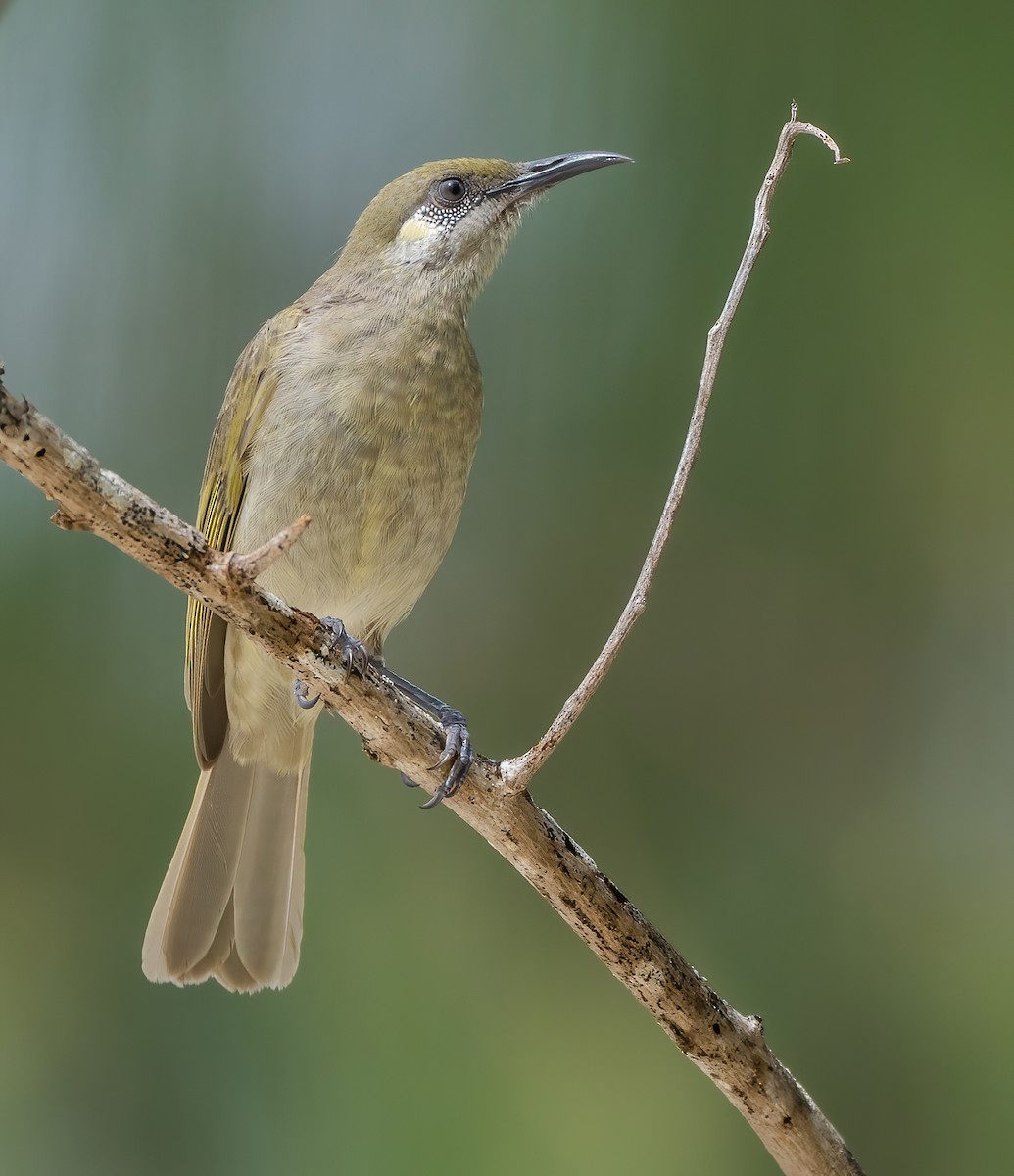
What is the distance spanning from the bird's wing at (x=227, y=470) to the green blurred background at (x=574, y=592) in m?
0.82

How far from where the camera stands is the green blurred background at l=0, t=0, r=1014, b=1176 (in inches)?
101

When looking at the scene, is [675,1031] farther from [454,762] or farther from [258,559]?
[258,559]

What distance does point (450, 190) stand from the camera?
201 centimetres

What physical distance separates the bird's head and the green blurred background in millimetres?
600

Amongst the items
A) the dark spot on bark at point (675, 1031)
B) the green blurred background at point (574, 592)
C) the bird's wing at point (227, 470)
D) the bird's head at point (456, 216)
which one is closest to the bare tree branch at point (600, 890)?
the dark spot on bark at point (675, 1031)

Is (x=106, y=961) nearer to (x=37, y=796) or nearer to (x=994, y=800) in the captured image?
(x=37, y=796)

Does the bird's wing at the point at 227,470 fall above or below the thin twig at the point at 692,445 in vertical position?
above

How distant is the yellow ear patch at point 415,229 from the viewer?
1.96m

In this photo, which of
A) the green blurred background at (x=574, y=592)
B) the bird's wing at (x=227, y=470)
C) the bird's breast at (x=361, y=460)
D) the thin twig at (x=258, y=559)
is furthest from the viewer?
the green blurred background at (x=574, y=592)

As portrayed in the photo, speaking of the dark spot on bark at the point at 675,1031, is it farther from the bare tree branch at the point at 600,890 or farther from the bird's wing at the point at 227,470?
the bird's wing at the point at 227,470

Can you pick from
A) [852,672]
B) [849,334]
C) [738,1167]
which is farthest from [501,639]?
[738,1167]

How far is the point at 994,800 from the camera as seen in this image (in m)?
2.62

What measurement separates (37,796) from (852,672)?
1894 mm

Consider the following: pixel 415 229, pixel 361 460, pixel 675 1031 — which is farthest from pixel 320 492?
pixel 675 1031
